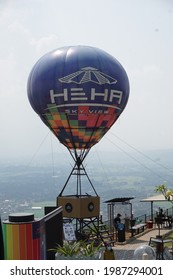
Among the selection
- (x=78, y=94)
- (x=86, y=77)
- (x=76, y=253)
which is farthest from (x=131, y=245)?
(x=86, y=77)

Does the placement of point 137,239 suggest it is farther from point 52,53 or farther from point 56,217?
point 52,53

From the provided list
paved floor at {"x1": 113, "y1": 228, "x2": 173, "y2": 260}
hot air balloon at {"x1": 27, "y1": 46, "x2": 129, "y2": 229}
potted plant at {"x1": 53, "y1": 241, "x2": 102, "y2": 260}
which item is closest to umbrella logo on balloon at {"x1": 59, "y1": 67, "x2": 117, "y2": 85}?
hot air balloon at {"x1": 27, "y1": 46, "x2": 129, "y2": 229}

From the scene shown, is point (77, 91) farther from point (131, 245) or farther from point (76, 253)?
point (76, 253)

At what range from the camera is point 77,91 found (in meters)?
27.0

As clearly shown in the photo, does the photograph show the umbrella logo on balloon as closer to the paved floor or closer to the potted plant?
the paved floor

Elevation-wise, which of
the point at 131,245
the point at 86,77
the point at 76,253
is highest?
the point at 86,77

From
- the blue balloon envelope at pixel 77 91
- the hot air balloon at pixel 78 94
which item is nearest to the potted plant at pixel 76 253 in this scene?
the hot air balloon at pixel 78 94

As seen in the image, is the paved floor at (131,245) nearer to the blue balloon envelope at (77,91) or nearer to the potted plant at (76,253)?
the potted plant at (76,253)

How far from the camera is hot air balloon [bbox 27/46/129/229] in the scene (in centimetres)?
2702

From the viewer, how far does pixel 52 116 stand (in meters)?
28.5

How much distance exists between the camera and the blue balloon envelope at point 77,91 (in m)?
27.1

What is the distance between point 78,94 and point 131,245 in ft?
28.6

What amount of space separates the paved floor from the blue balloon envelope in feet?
21.8
